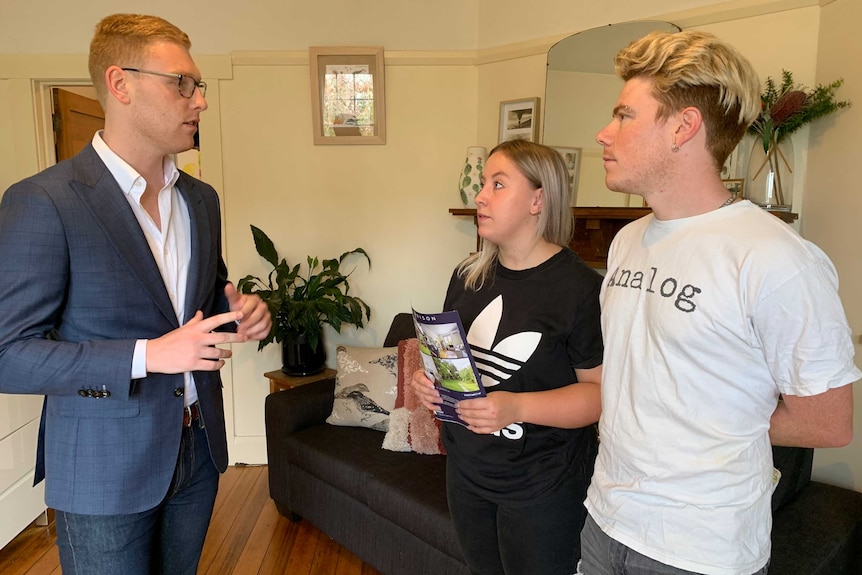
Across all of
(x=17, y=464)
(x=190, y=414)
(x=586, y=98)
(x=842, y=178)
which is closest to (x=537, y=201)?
(x=190, y=414)

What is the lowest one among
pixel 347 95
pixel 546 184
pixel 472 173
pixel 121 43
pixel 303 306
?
pixel 303 306

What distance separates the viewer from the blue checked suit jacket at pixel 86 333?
969 millimetres

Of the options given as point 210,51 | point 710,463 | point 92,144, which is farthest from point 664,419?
point 210,51

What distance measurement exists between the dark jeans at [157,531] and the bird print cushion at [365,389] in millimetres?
1200

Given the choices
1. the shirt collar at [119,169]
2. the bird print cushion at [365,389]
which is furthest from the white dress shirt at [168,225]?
the bird print cushion at [365,389]

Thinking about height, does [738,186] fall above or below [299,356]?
above

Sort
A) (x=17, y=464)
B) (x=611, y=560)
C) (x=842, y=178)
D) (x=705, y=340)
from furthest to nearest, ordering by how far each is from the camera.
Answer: (x=17, y=464) → (x=842, y=178) → (x=611, y=560) → (x=705, y=340)

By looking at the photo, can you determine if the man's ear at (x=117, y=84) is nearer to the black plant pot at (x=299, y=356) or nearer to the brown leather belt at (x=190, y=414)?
the brown leather belt at (x=190, y=414)

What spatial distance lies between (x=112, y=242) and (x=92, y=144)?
252mm

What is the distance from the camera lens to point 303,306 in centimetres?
285

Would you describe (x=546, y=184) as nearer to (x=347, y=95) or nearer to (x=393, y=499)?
(x=393, y=499)

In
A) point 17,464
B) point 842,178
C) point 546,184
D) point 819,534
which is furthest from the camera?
point 17,464

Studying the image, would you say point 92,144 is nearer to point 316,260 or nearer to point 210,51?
point 316,260

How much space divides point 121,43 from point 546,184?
3.16 ft
